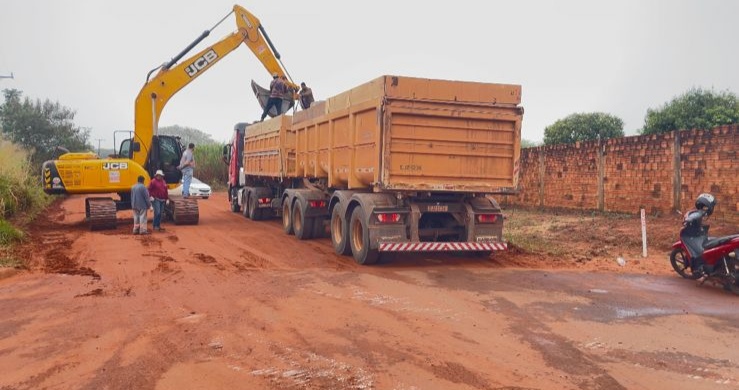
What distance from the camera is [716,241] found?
800cm

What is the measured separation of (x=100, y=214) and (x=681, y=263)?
1168cm

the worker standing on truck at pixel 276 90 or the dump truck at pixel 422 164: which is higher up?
the worker standing on truck at pixel 276 90

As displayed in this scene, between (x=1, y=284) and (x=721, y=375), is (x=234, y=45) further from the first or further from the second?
(x=721, y=375)

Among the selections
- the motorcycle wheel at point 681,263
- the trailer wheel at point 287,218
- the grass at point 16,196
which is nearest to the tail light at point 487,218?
the motorcycle wheel at point 681,263

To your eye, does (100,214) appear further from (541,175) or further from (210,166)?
(210,166)

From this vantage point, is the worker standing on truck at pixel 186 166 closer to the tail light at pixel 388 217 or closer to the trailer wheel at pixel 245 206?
the trailer wheel at pixel 245 206

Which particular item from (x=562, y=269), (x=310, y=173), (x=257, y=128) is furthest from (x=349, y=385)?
(x=257, y=128)

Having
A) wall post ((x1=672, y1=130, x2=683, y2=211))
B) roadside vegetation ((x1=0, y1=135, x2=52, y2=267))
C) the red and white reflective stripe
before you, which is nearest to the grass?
roadside vegetation ((x1=0, y1=135, x2=52, y2=267))

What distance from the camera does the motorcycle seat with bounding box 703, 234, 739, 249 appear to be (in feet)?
25.7

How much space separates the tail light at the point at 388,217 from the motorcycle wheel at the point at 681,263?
13.7 feet

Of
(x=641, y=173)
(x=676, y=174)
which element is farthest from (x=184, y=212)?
(x=676, y=174)

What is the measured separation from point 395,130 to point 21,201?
38.2ft

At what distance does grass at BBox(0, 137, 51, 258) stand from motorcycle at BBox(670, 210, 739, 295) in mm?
10907

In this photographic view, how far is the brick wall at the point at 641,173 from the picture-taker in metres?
12.6
